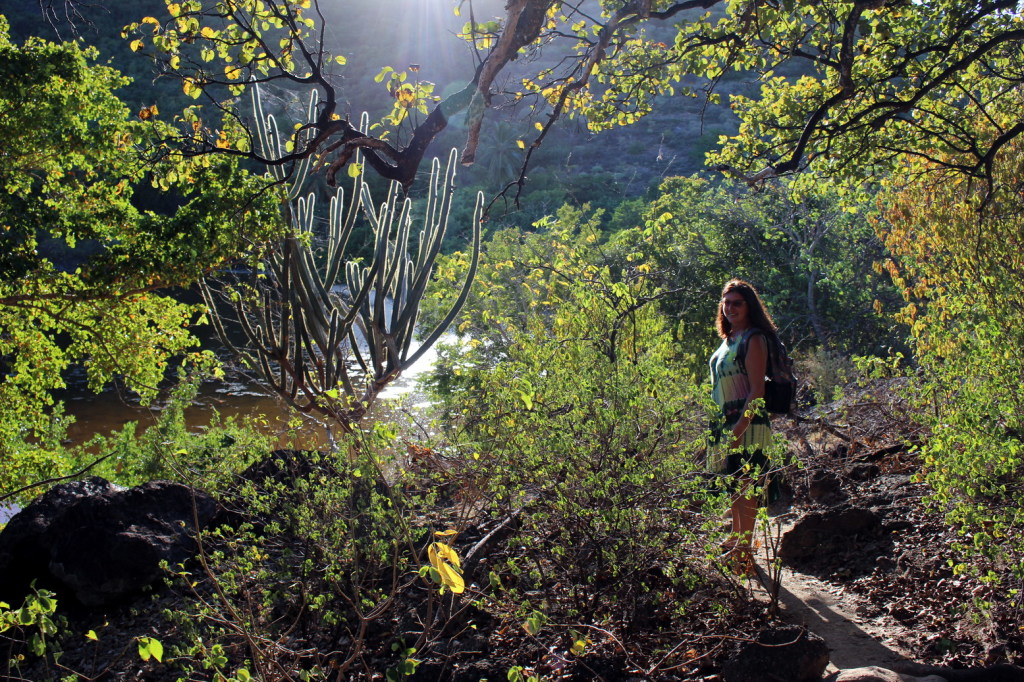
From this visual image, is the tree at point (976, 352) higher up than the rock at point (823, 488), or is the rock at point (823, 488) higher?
the tree at point (976, 352)

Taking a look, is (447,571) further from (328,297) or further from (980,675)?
(328,297)

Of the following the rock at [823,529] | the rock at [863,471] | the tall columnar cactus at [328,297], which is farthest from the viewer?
the tall columnar cactus at [328,297]

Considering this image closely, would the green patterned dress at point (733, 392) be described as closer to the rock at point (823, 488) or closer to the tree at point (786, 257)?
the rock at point (823, 488)

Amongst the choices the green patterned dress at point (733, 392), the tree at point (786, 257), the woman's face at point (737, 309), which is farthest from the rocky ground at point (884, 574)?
the tree at point (786, 257)

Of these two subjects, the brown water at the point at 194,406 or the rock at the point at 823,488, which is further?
the brown water at the point at 194,406

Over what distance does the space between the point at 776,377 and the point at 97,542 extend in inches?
138

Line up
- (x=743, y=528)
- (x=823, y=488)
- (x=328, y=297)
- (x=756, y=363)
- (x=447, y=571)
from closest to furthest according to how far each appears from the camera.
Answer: (x=447, y=571) → (x=743, y=528) → (x=756, y=363) → (x=823, y=488) → (x=328, y=297)

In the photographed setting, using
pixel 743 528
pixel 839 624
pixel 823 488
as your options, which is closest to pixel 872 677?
pixel 839 624

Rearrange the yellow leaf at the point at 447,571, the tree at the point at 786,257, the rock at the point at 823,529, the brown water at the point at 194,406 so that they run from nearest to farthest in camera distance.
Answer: the yellow leaf at the point at 447,571 < the rock at the point at 823,529 < the tree at the point at 786,257 < the brown water at the point at 194,406

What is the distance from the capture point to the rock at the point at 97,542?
407 cm

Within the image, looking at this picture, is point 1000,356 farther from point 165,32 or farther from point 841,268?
point 841,268

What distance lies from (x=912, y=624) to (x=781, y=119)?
341 centimetres

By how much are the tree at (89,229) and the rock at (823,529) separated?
3.66 meters

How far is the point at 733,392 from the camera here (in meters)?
3.65
